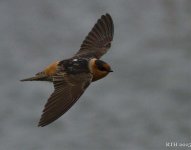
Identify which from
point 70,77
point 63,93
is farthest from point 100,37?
point 63,93

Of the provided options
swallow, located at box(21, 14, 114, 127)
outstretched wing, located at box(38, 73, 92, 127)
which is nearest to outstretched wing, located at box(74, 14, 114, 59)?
swallow, located at box(21, 14, 114, 127)

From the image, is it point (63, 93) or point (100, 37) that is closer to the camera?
point (63, 93)

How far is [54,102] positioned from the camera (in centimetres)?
757

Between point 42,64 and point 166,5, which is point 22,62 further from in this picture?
point 166,5

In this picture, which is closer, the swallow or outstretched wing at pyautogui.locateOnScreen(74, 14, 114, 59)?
the swallow

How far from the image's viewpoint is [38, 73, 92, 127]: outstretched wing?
7.43 meters

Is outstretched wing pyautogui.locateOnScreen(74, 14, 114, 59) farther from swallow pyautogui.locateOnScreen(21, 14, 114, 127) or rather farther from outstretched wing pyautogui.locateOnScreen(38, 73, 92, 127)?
outstretched wing pyautogui.locateOnScreen(38, 73, 92, 127)

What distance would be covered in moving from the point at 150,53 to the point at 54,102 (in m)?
2.91

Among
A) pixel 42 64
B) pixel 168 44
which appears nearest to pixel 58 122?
pixel 42 64

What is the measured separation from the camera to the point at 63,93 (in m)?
7.72

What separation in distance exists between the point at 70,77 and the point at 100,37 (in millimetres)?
834

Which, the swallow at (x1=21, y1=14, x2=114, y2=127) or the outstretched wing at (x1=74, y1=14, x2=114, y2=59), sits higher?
the outstretched wing at (x1=74, y1=14, x2=114, y2=59)

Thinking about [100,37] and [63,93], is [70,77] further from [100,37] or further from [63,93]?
[100,37]

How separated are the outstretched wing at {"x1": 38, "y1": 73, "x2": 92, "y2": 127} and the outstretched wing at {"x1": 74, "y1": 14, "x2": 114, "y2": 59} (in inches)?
26.8
